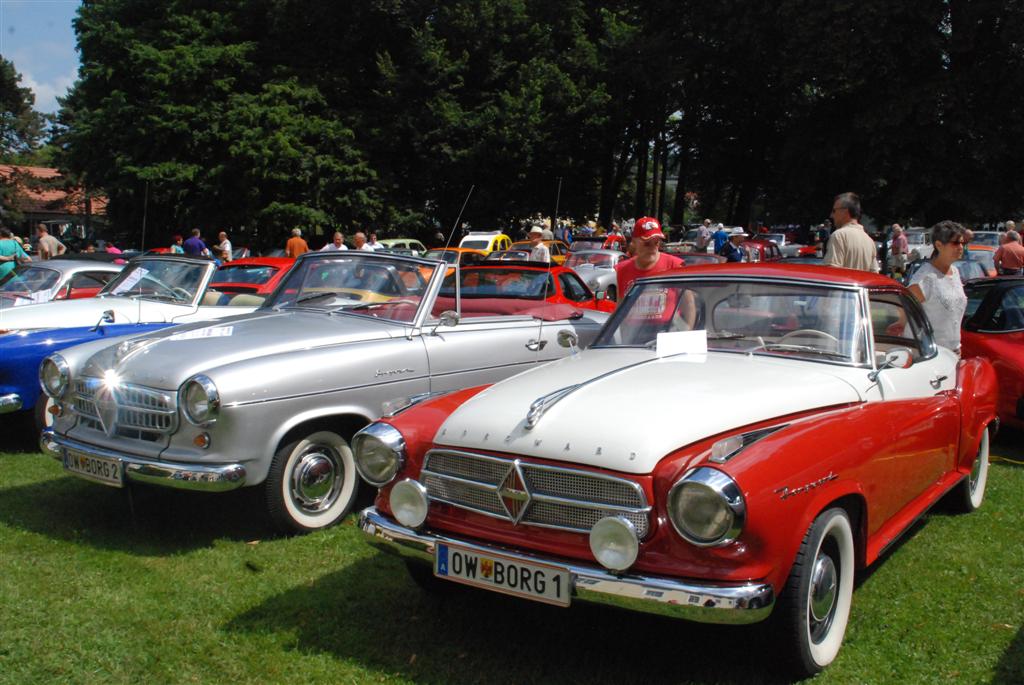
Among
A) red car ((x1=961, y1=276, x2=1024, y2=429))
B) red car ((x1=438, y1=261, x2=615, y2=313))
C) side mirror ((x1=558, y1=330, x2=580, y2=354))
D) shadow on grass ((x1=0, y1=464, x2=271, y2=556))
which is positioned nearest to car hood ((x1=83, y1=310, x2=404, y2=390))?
shadow on grass ((x1=0, y1=464, x2=271, y2=556))

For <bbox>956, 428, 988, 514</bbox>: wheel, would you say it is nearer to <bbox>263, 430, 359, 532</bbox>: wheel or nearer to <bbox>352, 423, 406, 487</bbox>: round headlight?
<bbox>352, 423, 406, 487</bbox>: round headlight

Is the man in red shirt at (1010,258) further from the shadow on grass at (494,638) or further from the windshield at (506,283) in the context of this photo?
the shadow on grass at (494,638)

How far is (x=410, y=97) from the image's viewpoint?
110ft

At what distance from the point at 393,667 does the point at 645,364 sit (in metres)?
1.85

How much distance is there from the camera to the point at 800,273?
497cm

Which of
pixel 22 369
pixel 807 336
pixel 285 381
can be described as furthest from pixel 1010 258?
pixel 22 369

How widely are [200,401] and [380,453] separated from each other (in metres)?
1.48

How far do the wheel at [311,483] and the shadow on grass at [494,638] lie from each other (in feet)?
2.53

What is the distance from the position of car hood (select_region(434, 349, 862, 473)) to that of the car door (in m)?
0.39

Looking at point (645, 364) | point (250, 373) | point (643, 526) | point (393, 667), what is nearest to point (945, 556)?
point (645, 364)

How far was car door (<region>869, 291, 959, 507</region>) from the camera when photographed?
4.44m

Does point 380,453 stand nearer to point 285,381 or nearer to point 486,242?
point 285,381

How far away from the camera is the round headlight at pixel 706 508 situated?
A: 3262mm

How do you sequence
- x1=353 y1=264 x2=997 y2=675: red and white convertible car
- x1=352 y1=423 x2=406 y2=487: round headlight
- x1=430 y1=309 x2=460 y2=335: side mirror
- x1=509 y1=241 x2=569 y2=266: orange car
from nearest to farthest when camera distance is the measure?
x1=353 y1=264 x2=997 y2=675: red and white convertible car, x1=352 y1=423 x2=406 y2=487: round headlight, x1=430 y1=309 x2=460 y2=335: side mirror, x1=509 y1=241 x2=569 y2=266: orange car
